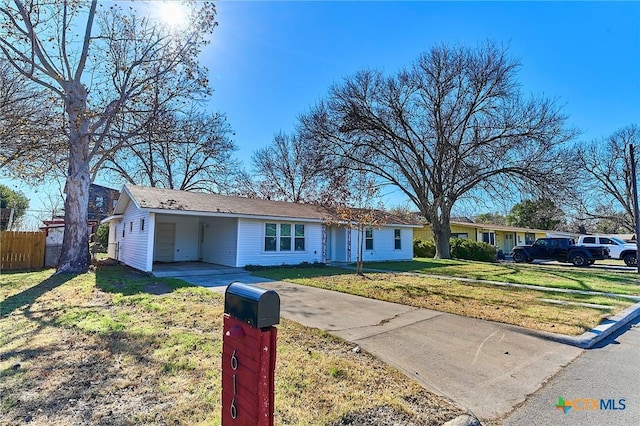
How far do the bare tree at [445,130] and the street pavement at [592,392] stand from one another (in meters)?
16.9

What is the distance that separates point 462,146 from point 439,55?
605 centimetres

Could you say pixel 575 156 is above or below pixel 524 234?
above

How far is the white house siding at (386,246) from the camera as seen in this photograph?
64.7 feet

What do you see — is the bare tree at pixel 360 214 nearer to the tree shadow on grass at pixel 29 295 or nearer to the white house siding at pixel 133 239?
the white house siding at pixel 133 239

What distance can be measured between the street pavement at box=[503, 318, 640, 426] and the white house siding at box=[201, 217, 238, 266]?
41.3 feet

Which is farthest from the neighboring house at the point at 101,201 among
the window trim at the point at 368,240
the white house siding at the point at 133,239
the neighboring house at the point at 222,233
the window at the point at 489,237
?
the window at the point at 489,237

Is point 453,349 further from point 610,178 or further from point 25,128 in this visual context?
point 610,178

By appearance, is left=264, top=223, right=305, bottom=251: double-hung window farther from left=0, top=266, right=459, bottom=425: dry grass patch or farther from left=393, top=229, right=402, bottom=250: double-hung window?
left=0, top=266, right=459, bottom=425: dry grass patch

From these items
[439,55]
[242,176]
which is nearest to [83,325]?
[439,55]

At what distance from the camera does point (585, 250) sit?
20.6 meters

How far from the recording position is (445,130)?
2225cm

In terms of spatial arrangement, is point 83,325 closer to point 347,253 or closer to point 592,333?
point 592,333

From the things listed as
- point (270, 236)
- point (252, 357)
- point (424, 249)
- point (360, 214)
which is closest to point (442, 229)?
point (424, 249)

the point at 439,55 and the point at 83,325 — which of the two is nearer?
the point at 83,325
